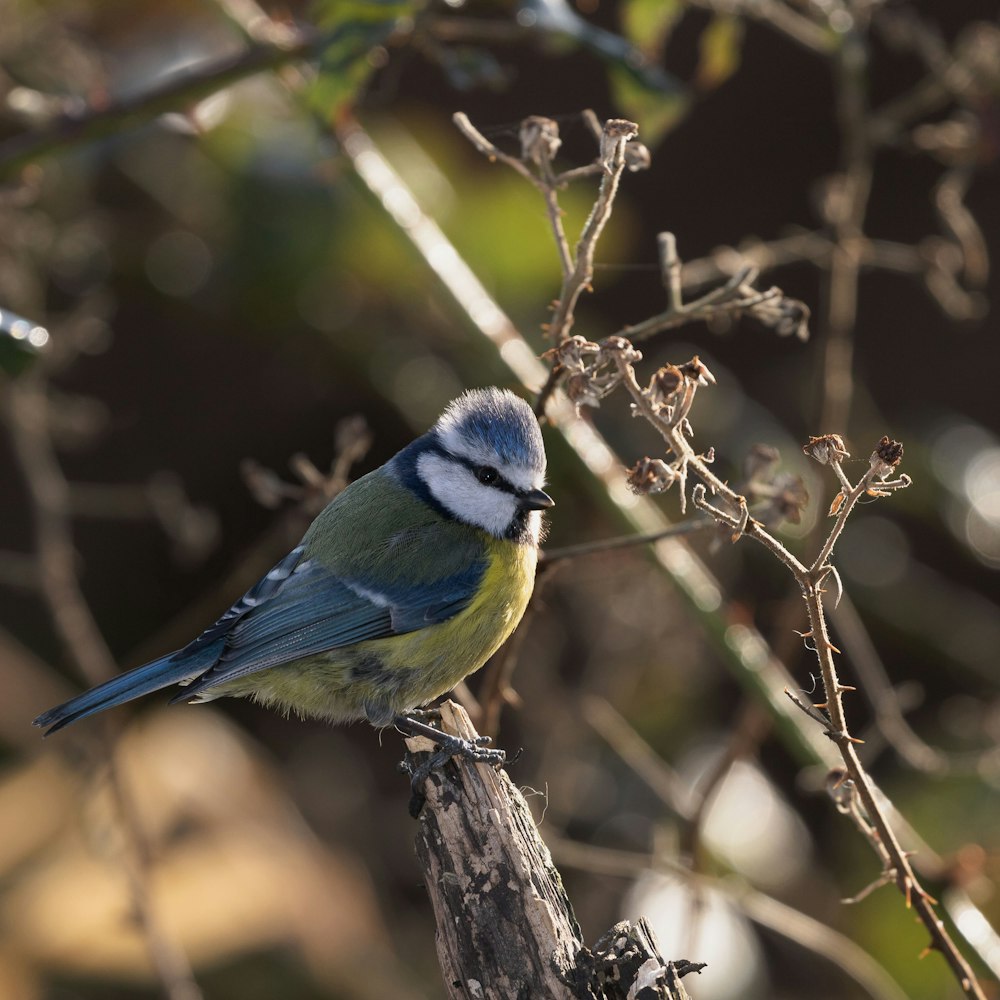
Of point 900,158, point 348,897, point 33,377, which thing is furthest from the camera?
point 900,158

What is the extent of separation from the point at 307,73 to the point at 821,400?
1.29 metres

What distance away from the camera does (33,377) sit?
2.81 metres

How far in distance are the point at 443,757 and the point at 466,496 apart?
73cm

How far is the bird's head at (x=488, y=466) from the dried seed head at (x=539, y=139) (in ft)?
1.76

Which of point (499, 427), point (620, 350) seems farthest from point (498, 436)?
point (620, 350)

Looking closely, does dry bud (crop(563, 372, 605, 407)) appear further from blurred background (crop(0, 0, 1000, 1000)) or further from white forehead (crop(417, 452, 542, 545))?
white forehead (crop(417, 452, 542, 545))

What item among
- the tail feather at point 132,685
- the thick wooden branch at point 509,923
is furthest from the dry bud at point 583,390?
the tail feather at point 132,685

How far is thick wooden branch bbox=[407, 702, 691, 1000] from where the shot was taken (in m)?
1.46

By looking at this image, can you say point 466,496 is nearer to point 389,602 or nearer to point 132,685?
point 389,602

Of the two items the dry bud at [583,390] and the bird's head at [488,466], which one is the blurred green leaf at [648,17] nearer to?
the bird's head at [488,466]

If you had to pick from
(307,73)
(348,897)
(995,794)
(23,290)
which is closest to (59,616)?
(23,290)

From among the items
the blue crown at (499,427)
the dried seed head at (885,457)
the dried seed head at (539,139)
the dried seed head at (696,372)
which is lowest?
the blue crown at (499,427)

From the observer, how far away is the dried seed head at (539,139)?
1.56 metres

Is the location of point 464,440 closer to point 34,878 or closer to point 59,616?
point 59,616
